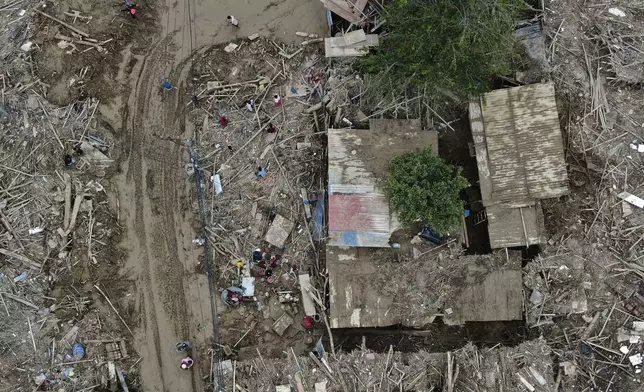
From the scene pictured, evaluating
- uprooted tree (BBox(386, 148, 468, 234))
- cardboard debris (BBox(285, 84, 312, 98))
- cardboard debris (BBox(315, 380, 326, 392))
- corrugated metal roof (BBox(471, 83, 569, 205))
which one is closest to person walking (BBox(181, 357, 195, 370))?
cardboard debris (BBox(315, 380, 326, 392))

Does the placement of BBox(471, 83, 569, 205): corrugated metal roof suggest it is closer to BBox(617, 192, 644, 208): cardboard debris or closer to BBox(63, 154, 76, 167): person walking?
BBox(617, 192, 644, 208): cardboard debris

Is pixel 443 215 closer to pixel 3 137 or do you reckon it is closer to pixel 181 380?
pixel 181 380

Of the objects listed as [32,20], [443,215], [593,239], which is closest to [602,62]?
[593,239]

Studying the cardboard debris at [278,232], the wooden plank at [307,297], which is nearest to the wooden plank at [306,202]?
the cardboard debris at [278,232]

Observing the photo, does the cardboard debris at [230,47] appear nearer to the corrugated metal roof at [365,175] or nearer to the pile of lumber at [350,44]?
the pile of lumber at [350,44]

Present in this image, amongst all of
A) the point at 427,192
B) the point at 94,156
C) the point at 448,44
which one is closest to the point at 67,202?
the point at 94,156

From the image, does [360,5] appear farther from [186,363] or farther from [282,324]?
[186,363]
